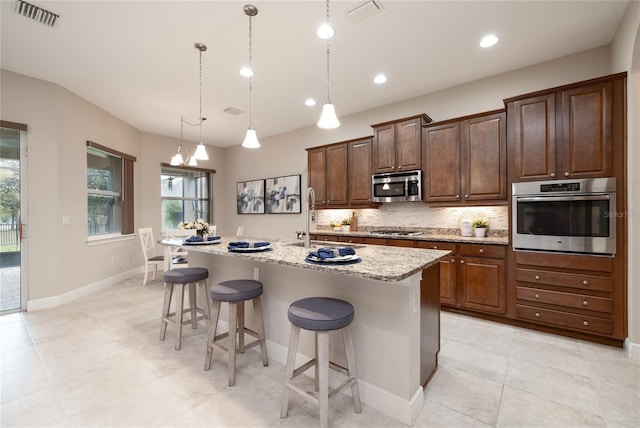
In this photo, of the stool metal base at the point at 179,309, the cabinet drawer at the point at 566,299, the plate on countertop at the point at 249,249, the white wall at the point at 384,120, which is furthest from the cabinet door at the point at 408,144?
the stool metal base at the point at 179,309

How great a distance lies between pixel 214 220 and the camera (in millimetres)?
7254

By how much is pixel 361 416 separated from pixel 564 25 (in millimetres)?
3783

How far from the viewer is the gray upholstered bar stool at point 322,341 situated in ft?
5.24

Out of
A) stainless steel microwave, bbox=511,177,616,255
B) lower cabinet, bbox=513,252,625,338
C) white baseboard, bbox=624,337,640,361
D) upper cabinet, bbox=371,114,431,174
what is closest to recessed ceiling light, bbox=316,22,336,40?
upper cabinet, bbox=371,114,431,174

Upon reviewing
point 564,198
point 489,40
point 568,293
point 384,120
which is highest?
point 489,40

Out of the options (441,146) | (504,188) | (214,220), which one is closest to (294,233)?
(214,220)

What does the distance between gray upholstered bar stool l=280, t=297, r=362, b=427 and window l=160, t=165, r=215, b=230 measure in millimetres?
5577

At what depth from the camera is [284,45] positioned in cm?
296

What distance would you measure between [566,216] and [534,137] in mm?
859

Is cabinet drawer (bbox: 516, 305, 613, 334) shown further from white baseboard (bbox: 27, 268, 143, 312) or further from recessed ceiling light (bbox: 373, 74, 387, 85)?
white baseboard (bbox: 27, 268, 143, 312)

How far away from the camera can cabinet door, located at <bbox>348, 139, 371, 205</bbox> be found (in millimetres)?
Result: 4465

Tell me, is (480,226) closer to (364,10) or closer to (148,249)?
(364,10)

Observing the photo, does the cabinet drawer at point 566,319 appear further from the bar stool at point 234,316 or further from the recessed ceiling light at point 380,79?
the recessed ceiling light at point 380,79

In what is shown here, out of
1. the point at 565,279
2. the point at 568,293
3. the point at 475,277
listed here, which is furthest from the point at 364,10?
the point at 568,293
